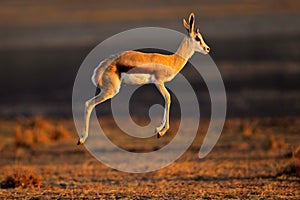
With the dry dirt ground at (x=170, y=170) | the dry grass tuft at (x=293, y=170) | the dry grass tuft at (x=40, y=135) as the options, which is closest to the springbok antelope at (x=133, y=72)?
the dry dirt ground at (x=170, y=170)

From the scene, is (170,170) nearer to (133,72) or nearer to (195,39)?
(195,39)

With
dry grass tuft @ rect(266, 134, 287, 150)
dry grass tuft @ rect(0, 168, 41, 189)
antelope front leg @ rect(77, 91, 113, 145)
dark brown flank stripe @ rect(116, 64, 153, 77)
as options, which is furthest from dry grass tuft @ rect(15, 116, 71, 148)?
dark brown flank stripe @ rect(116, 64, 153, 77)

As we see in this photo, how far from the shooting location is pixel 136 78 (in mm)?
14250

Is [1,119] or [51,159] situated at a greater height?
[1,119]

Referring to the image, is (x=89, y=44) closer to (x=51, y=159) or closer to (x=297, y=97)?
(x=297, y=97)

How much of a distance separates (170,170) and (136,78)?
746 cm

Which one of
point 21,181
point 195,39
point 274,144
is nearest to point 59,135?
point 274,144

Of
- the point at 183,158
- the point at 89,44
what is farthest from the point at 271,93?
the point at 89,44

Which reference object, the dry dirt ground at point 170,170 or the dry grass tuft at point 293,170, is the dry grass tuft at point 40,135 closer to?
the dry dirt ground at point 170,170

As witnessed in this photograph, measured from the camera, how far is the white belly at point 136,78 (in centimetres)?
1425

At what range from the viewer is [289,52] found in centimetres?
5403

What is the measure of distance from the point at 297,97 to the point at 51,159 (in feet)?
61.0

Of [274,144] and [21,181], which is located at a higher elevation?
[274,144]

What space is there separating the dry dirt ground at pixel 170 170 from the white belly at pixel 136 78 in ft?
10.3
